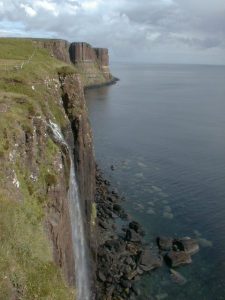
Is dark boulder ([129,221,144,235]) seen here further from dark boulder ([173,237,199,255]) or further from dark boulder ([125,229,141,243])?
dark boulder ([173,237,199,255])

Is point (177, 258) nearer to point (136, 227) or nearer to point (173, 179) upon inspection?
point (136, 227)

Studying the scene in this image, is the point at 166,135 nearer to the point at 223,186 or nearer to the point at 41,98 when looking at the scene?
the point at 223,186

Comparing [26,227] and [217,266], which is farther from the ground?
[26,227]

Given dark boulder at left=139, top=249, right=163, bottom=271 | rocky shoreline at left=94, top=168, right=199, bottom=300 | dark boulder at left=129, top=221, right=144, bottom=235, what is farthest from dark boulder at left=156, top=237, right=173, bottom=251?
dark boulder at left=129, top=221, right=144, bottom=235

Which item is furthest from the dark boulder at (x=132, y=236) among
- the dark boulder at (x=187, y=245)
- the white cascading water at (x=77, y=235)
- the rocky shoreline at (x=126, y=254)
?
the white cascading water at (x=77, y=235)

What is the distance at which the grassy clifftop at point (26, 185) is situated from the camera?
1773 centimetres

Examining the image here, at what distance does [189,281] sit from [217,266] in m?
4.33

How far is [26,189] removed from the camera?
23938 millimetres

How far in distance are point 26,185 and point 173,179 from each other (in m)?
50.2

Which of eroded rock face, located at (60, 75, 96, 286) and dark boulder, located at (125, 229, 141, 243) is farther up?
eroded rock face, located at (60, 75, 96, 286)

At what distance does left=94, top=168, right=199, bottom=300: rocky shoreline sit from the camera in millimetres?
41656

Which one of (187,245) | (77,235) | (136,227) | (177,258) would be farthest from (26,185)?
(136,227)

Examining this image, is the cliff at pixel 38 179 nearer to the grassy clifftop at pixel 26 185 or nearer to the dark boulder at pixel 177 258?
the grassy clifftop at pixel 26 185

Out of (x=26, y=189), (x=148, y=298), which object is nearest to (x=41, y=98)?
(x=26, y=189)
